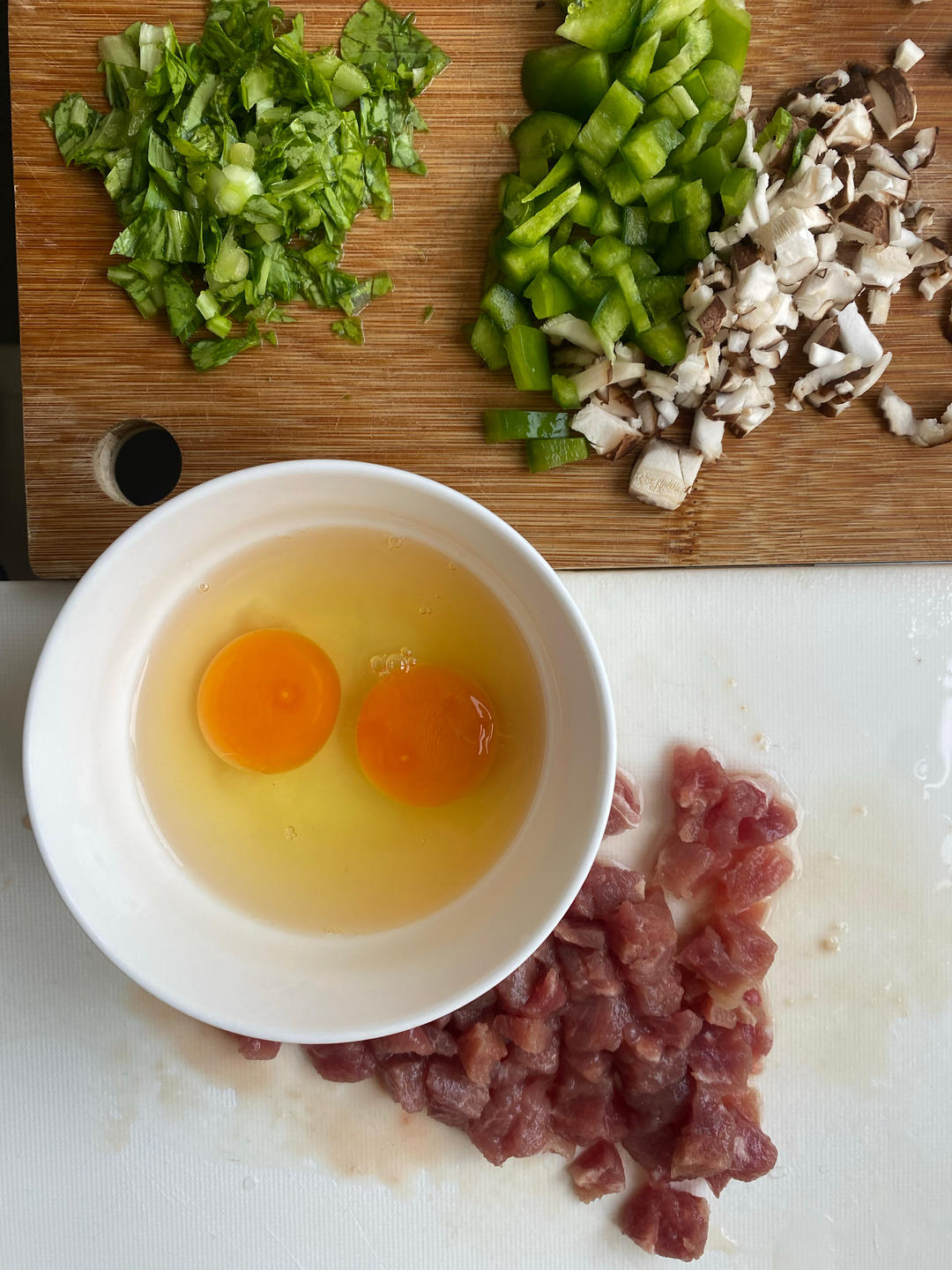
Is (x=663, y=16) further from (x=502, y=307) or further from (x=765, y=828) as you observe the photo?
(x=765, y=828)

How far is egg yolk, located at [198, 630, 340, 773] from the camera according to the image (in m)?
1.81

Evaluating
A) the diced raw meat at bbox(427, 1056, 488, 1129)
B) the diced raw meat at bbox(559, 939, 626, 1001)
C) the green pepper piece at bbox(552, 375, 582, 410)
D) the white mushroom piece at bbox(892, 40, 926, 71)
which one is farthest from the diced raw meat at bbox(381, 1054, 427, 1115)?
the white mushroom piece at bbox(892, 40, 926, 71)

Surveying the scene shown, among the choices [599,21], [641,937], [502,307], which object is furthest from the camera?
[641,937]

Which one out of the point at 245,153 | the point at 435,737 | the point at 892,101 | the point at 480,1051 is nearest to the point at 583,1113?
the point at 480,1051

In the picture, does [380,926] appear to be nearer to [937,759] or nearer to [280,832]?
[280,832]

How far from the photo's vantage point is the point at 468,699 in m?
1.81

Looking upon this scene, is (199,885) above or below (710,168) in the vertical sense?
below

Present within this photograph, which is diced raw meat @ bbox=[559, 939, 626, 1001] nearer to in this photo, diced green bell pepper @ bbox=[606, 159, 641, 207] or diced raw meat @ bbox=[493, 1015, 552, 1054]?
diced raw meat @ bbox=[493, 1015, 552, 1054]

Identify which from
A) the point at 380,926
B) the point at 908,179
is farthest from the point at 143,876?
the point at 908,179

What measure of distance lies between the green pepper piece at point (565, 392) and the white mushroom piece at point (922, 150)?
80 cm

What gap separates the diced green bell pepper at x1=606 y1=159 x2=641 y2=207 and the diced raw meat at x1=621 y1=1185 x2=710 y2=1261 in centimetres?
204

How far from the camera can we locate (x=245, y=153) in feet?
5.38

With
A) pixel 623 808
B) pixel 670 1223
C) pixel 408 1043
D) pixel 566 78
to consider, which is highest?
pixel 566 78

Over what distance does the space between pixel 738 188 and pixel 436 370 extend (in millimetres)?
656
